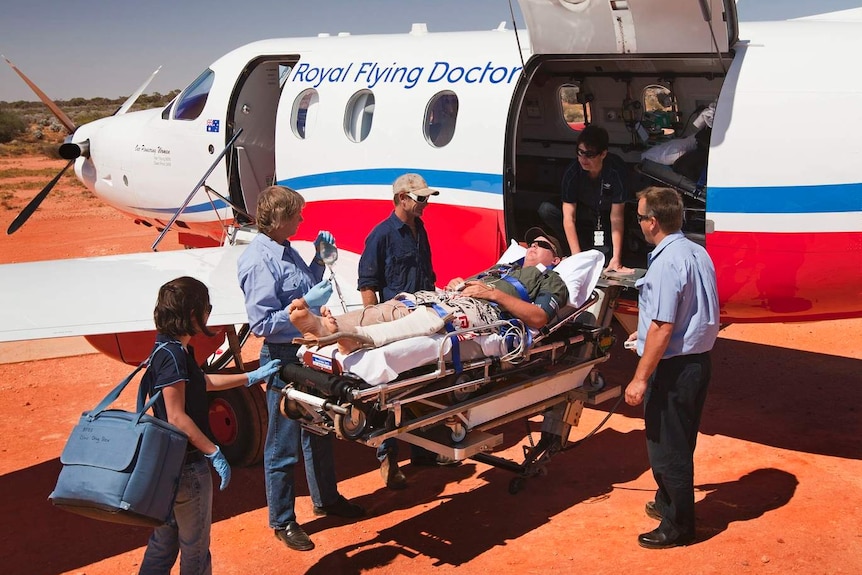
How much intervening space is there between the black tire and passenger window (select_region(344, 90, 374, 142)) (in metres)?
3.15

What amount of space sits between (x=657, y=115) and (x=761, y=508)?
15.5 ft

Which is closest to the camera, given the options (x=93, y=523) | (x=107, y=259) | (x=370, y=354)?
(x=370, y=354)

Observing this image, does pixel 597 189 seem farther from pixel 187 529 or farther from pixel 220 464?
pixel 187 529

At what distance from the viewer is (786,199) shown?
23.7ft

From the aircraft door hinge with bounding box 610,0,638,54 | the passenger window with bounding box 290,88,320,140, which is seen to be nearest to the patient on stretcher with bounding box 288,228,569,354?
the aircraft door hinge with bounding box 610,0,638,54

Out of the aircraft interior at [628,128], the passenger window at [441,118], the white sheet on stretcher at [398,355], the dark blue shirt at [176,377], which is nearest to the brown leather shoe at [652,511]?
the white sheet on stretcher at [398,355]

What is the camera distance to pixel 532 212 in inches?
406

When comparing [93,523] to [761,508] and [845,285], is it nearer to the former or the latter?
[761,508]

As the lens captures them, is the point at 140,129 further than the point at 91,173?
No

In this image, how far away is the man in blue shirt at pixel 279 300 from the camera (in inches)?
250

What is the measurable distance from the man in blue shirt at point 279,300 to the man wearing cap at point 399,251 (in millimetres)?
533

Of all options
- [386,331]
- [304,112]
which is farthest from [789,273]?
[304,112]

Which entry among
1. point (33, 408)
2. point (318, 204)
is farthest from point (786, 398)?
point (33, 408)

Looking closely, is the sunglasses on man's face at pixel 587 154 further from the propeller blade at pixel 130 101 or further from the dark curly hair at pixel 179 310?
the propeller blade at pixel 130 101
